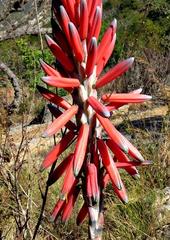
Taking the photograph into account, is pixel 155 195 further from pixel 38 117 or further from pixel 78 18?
pixel 38 117

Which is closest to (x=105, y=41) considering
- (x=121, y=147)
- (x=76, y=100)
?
(x=76, y=100)

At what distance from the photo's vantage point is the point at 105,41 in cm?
213

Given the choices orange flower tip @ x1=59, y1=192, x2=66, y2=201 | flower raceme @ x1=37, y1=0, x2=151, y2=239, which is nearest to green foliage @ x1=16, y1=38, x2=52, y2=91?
flower raceme @ x1=37, y1=0, x2=151, y2=239

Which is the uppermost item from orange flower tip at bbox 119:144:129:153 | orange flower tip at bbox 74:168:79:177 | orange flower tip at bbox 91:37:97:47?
orange flower tip at bbox 91:37:97:47

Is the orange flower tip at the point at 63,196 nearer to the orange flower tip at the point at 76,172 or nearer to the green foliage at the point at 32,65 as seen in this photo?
the orange flower tip at the point at 76,172

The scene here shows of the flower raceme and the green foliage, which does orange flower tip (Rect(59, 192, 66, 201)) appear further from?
the green foliage

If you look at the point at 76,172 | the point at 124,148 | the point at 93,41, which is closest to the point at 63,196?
the point at 76,172

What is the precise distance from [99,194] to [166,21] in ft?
87.5

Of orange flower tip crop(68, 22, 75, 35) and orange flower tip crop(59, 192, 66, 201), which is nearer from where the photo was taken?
orange flower tip crop(68, 22, 75, 35)

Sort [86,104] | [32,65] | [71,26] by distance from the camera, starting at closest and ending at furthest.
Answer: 1. [71,26]
2. [86,104]
3. [32,65]

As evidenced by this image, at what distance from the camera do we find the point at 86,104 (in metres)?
2.11

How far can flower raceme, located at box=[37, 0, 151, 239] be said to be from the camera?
2.03 meters

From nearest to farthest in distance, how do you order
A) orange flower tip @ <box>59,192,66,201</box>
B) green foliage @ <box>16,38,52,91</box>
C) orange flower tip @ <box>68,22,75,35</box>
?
1. orange flower tip @ <box>68,22,75,35</box>
2. orange flower tip @ <box>59,192,66,201</box>
3. green foliage @ <box>16,38,52,91</box>

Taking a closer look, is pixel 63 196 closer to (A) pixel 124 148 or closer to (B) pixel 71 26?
(A) pixel 124 148
